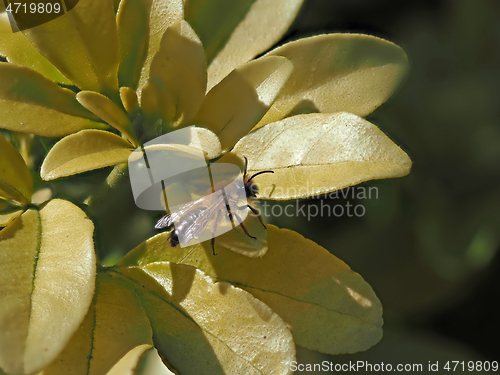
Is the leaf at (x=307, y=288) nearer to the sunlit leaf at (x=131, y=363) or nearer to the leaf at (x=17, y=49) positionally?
the sunlit leaf at (x=131, y=363)

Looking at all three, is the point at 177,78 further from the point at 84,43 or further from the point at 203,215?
the point at 203,215

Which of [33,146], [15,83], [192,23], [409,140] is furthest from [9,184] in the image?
[409,140]

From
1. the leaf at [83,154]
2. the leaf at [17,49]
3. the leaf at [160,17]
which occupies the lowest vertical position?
the leaf at [83,154]

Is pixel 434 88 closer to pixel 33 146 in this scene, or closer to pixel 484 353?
pixel 484 353

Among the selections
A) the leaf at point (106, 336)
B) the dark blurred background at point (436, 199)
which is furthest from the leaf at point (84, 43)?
the dark blurred background at point (436, 199)

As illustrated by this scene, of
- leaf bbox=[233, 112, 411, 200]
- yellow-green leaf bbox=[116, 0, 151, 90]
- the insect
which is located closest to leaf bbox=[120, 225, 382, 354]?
the insect

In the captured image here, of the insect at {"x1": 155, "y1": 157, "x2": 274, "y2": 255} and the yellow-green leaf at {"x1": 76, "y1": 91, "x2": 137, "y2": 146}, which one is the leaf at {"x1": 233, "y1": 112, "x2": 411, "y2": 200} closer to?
the insect at {"x1": 155, "y1": 157, "x2": 274, "y2": 255}

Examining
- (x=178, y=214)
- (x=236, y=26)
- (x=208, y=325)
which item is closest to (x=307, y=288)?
(x=208, y=325)
